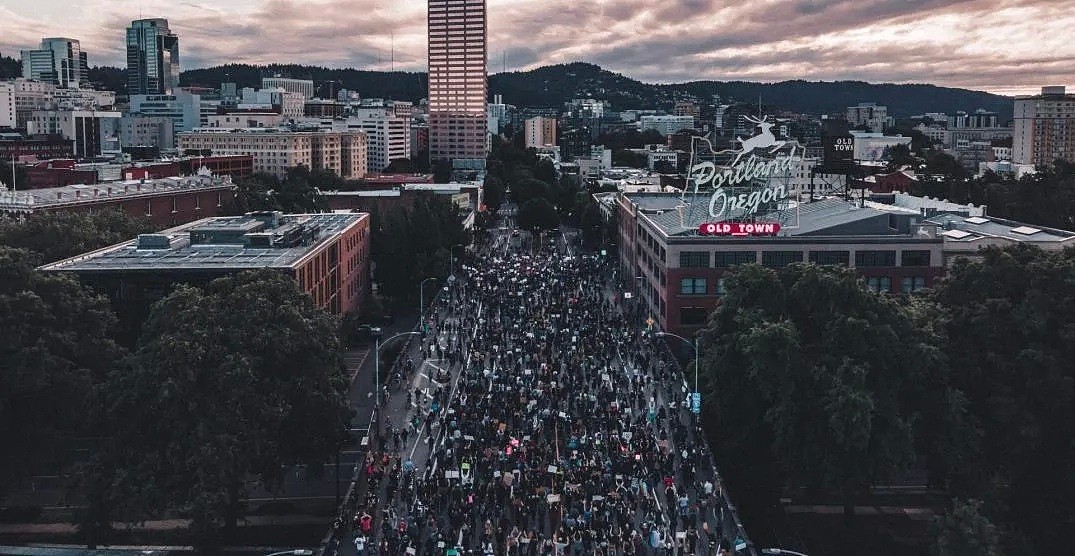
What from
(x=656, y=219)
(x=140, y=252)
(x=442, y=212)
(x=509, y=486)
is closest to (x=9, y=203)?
(x=140, y=252)

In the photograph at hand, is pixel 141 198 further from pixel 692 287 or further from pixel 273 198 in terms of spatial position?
pixel 692 287

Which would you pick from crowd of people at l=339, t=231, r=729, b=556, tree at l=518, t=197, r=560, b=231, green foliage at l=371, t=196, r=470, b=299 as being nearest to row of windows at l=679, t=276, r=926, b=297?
crowd of people at l=339, t=231, r=729, b=556

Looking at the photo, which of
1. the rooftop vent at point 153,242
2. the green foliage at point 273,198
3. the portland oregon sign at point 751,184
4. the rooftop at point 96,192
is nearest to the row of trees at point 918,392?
the portland oregon sign at point 751,184

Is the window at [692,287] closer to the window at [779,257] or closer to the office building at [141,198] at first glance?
the window at [779,257]

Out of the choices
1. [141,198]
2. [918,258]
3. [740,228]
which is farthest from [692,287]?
[141,198]

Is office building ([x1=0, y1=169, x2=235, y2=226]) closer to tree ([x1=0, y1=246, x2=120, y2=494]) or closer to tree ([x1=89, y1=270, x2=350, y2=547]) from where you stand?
tree ([x1=0, y1=246, x2=120, y2=494])

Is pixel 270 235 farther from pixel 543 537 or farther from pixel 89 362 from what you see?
pixel 543 537
